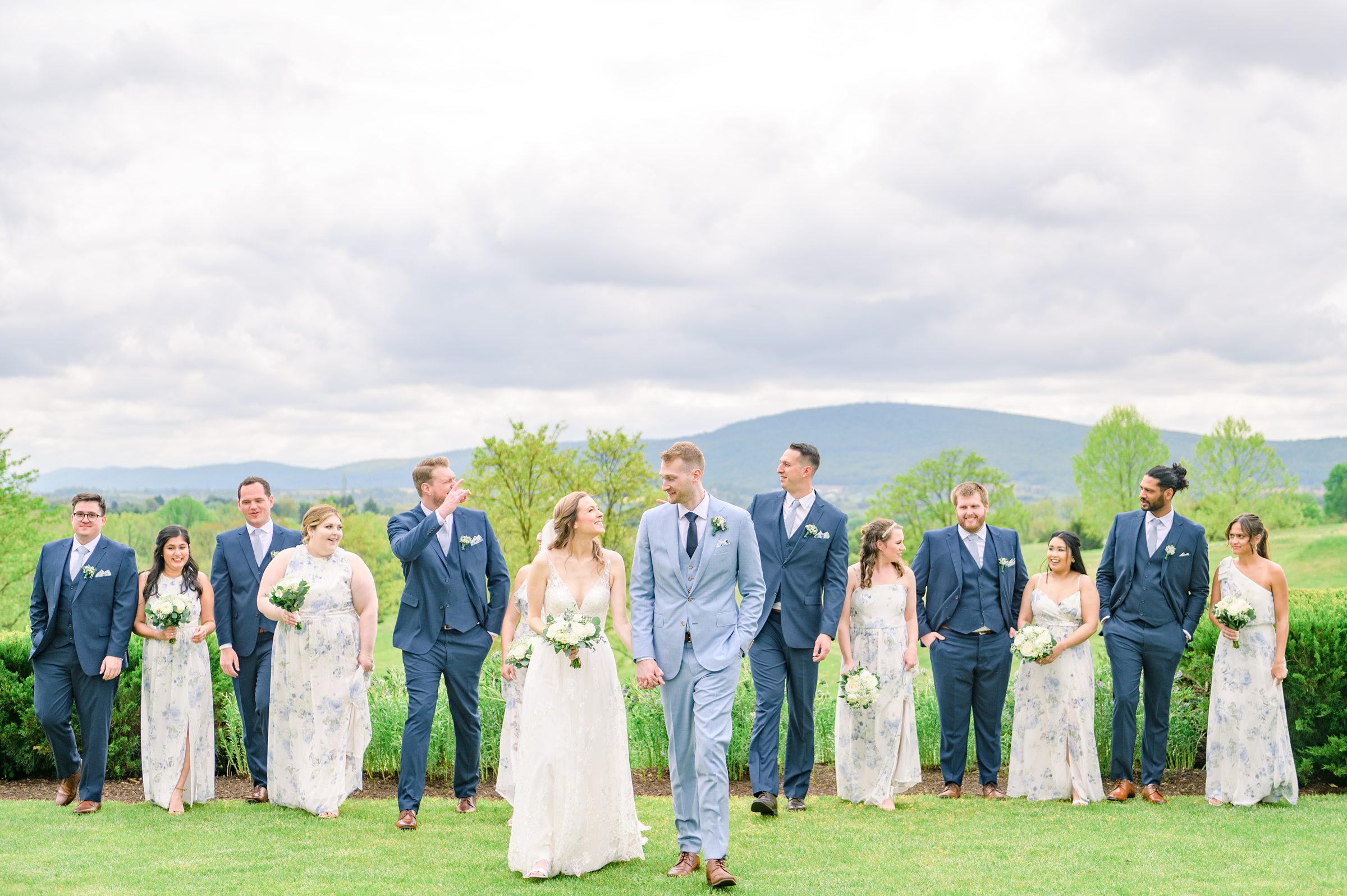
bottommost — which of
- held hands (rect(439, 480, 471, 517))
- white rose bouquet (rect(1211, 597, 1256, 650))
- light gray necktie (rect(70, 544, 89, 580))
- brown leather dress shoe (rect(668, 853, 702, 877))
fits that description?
brown leather dress shoe (rect(668, 853, 702, 877))

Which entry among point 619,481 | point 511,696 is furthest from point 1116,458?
point 511,696

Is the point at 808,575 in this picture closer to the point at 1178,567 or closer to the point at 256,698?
the point at 1178,567

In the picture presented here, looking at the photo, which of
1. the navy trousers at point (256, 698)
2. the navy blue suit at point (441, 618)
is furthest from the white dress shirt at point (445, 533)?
the navy trousers at point (256, 698)

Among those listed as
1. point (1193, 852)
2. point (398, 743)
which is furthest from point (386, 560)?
point (1193, 852)

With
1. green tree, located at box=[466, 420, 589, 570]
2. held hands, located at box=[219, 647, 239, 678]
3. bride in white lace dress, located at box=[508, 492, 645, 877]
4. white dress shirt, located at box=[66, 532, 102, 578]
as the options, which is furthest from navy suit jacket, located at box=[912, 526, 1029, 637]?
green tree, located at box=[466, 420, 589, 570]

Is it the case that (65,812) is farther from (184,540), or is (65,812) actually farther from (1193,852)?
(1193,852)

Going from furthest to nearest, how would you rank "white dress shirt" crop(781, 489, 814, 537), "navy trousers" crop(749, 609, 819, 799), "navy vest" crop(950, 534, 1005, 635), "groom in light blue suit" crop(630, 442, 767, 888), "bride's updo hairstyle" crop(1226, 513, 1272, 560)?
"navy vest" crop(950, 534, 1005, 635) < "bride's updo hairstyle" crop(1226, 513, 1272, 560) < "white dress shirt" crop(781, 489, 814, 537) < "navy trousers" crop(749, 609, 819, 799) < "groom in light blue suit" crop(630, 442, 767, 888)

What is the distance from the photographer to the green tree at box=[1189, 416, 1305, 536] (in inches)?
2046

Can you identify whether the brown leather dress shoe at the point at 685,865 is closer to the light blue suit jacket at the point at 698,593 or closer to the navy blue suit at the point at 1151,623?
the light blue suit jacket at the point at 698,593

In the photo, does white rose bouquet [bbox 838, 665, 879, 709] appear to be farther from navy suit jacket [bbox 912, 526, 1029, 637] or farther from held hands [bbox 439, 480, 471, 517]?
held hands [bbox 439, 480, 471, 517]

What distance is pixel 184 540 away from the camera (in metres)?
9.37

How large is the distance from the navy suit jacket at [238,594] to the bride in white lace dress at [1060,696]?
20.8ft

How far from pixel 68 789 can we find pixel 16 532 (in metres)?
25.2

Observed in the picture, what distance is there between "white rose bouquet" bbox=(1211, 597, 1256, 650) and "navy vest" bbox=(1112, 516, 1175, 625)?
0.38 metres
